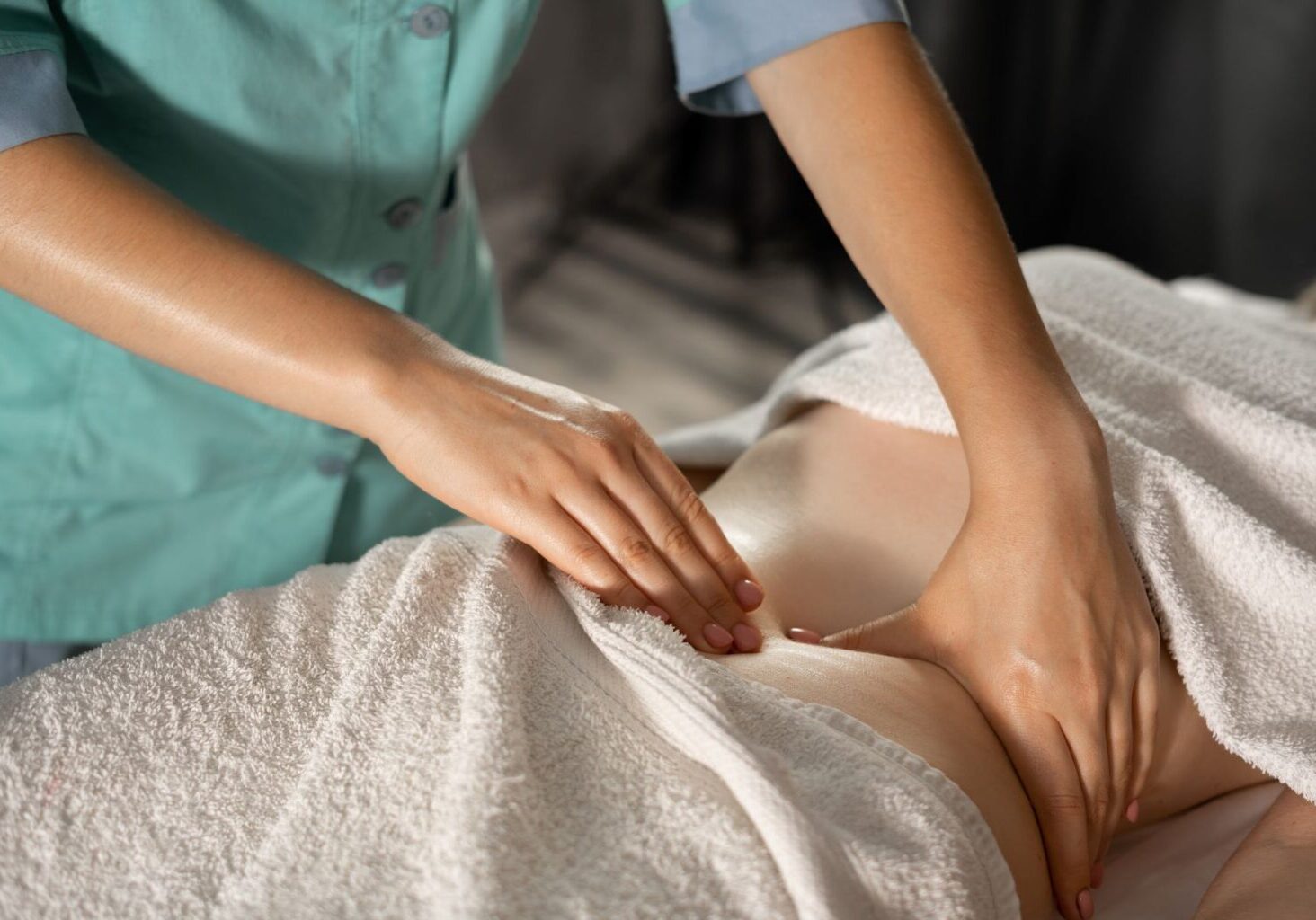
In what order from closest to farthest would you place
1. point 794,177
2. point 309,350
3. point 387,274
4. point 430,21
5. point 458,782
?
point 458,782
point 309,350
point 430,21
point 387,274
point 794,177

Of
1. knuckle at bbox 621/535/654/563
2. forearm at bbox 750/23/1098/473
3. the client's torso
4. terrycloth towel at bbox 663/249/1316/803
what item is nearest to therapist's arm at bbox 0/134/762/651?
knuckle at bbox 621/535/654/563

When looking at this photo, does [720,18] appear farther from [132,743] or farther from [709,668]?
[132,743]

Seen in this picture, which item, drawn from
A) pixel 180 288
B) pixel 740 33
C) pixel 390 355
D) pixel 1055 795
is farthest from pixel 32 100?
pixel 1055 795

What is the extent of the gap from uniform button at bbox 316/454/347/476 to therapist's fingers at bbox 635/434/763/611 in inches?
15.4

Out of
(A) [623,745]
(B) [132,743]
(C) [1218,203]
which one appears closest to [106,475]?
(B) [132,743]

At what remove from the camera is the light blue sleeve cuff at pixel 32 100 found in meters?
0.71

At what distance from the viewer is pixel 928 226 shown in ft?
2.82

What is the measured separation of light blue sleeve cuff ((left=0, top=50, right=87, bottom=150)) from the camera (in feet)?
2.34

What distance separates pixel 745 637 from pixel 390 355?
286 mm

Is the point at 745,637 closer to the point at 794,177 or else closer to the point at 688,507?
the point at 688,507

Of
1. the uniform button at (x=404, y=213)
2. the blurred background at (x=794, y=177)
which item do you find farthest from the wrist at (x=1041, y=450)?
the blurred background at (x=794, y=177)

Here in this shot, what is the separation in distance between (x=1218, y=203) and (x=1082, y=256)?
1.31 meters

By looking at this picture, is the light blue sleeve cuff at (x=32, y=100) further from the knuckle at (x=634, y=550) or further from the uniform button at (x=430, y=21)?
the knuckle at (x=634, y=550)

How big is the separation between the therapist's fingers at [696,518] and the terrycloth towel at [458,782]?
0.08 m
